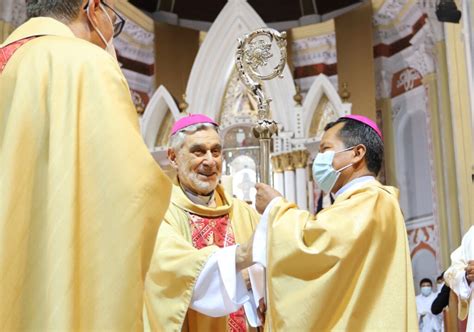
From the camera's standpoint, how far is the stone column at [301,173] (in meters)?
9.84

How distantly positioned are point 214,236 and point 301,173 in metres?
6.33

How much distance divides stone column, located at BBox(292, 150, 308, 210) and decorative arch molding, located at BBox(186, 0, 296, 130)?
139cm

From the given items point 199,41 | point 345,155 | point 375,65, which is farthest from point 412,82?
point 345,155

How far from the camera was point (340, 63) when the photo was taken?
12.1 m

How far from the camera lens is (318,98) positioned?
1031cm

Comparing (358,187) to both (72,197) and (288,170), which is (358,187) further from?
(288,170)

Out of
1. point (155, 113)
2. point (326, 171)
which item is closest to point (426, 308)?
point (155, 113)

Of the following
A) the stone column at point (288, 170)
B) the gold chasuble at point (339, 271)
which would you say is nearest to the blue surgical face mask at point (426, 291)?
the stone column at point (288, 170)

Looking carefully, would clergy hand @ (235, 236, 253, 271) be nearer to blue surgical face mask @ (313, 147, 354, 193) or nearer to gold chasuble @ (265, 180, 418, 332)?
gold chasuble @ (265, 180, 418, 332)

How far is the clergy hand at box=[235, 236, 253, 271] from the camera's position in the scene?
9.48 ft

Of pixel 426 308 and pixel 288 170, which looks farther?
pixel 426 308

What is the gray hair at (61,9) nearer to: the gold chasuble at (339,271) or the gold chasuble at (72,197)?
the gold chasuble at (72,197)

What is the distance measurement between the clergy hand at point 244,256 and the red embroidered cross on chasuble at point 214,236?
0.67m

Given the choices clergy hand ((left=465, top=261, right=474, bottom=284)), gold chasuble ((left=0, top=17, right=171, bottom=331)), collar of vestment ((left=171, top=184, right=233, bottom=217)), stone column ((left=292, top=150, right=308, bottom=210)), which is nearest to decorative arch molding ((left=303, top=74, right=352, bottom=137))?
stone column ((left=292, top=150, right=308, bottom=210))
